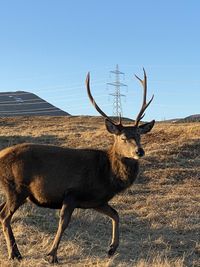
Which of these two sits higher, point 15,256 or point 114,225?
point 114,225

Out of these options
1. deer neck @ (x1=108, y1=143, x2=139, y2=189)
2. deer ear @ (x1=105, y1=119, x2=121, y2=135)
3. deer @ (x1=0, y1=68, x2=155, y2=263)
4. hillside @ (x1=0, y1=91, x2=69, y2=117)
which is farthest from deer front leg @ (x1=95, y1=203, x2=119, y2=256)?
hillside @ (x1=0, y1=91, x2=69, y2=117)

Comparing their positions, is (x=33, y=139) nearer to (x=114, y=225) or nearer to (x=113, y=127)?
(x=113, y=127)

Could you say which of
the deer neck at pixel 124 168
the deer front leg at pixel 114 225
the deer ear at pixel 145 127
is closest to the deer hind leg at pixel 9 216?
the deer front leg at pixel 114 225

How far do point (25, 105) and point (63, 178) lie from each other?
468ft

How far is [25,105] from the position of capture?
149625 millimetres

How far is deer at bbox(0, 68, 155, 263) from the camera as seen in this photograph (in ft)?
28.5

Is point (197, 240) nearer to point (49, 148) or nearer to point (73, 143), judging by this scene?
point (49, 148)

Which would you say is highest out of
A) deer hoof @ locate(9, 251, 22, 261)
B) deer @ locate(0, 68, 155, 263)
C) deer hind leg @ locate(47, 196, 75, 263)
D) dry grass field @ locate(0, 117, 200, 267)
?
deer @ locate(0, 68, 155, 263)

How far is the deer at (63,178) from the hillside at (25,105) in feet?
377

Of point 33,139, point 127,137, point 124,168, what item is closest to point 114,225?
point 124,168

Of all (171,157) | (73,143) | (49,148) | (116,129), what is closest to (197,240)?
(116,129)

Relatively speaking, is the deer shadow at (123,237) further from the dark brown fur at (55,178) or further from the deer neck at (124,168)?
the deer neck at (124,168)

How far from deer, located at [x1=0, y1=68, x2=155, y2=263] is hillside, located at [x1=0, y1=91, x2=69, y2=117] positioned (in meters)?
115

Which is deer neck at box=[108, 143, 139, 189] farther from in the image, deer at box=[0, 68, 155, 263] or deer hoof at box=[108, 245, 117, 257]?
deer hoof at box=[108, 245, 117, 257]
